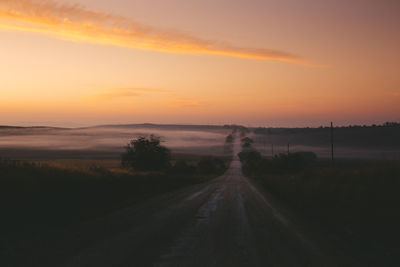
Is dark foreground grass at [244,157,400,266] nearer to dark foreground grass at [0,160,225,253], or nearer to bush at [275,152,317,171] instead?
dark foreground grass at [0,160,225,253]

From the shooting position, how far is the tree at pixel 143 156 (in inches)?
2643

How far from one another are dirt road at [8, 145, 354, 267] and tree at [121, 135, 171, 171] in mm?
53587

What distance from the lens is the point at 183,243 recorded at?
364 inches

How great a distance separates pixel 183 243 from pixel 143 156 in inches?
2307

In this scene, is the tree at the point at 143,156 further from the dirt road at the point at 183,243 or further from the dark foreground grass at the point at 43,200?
the dirt road at the point at 183,243

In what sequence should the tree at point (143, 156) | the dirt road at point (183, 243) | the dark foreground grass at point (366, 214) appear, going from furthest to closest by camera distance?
the tree at point (143, 156) < the dark foreground grass at point (366, 214) < the dirt road at point (183, 243)

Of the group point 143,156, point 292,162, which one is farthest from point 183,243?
point 292,162

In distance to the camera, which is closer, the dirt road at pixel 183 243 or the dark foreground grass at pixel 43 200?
the dirt road at pixel 183 243

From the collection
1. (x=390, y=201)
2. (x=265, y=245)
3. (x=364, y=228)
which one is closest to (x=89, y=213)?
(x=265, y=245)

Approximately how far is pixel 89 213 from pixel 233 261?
880 centimetres

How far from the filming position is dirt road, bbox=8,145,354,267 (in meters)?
7.61

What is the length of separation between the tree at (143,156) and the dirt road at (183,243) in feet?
176

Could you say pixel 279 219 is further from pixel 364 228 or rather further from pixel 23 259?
pixel 23 259

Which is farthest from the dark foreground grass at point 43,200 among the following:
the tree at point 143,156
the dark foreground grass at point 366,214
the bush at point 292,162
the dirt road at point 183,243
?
the bush at point 292,162
